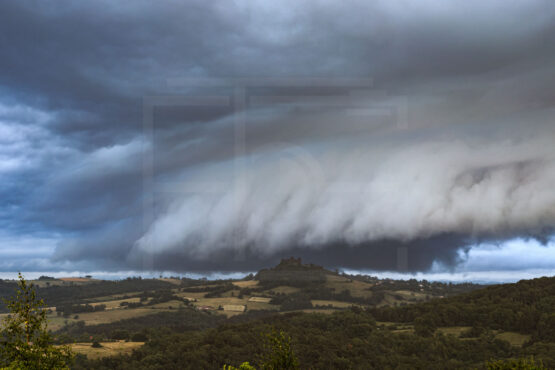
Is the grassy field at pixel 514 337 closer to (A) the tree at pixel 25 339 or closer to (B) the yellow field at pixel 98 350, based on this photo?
(B) the yellow field at pixel 98 350

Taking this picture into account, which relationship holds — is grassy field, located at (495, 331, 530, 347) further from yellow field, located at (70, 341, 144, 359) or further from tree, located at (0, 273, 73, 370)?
tree, located at (0, 273, 73, 370)

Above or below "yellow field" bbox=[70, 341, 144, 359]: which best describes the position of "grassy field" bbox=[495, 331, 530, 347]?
above

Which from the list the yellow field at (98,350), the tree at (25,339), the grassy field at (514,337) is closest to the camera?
the tree at (25,339)

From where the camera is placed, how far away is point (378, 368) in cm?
17125

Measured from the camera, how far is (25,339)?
154 feet

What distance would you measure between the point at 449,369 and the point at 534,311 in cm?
6641

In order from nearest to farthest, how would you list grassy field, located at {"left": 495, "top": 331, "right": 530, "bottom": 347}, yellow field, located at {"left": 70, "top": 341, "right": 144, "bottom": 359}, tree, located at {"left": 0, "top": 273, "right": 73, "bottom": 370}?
tree, located at {"left": 0, "top": 273, "right": 73, "bottom": 370} < grassy field, located at {"left": 495, "top": 331, "right": 530, "bottom": 347} < yellow field, located at {"left": 70, "top": 341, "right": 144, "bottom": 359}

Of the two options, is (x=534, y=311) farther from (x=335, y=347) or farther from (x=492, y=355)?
(x=335, y=347)

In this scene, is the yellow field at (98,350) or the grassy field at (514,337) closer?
the grassy field at (514,337)

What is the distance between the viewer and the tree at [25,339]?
4453 centimetres

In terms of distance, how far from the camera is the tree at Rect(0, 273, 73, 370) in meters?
44.5

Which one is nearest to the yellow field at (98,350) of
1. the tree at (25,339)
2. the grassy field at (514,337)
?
the tree at (25,339)

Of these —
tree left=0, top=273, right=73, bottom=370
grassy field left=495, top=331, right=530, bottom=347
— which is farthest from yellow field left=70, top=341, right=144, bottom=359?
grassy field left=495, top=331, right=530, bottom=347

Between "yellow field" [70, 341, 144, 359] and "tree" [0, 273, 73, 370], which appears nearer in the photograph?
"tree" [0, 273, 73, 370]
